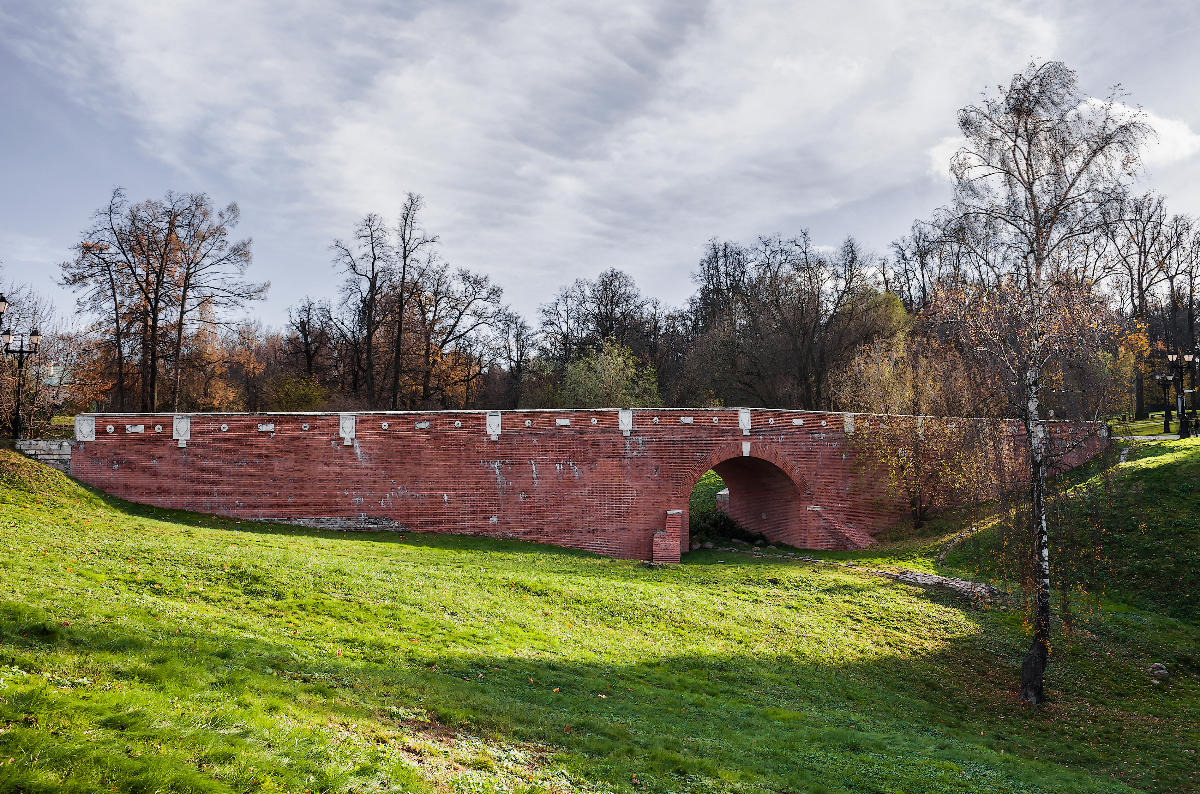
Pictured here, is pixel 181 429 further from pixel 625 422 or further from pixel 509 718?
pixel 509 718

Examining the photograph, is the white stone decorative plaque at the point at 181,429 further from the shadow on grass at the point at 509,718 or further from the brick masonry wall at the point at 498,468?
the shadow on grass at the point at 509,718

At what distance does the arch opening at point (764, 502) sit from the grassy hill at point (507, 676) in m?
6.49

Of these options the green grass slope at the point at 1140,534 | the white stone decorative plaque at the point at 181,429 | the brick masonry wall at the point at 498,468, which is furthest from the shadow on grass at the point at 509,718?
the white stone decorative plaque at the point at 181,429

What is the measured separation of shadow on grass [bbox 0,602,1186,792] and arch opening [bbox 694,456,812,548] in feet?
36.7

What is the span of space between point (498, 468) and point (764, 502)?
10.3 meters

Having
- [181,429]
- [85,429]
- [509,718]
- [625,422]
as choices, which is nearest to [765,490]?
[625,422]

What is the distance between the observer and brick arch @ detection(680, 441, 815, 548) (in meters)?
22.8

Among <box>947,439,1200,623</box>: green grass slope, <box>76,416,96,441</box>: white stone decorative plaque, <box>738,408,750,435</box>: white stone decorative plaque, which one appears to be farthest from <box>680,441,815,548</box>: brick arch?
<box>76,416,96,441</box>: white stone decorative plaque

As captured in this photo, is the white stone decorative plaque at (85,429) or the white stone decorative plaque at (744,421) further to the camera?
the white stone decorative plaque at (744,421)

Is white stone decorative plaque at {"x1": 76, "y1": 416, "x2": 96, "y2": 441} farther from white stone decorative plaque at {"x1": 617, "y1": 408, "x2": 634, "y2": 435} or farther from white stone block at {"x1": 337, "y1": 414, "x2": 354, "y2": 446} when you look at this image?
white stone decorative plaque at {"x1": 617, "y1": 408, "x2": 634, "y2": 435}

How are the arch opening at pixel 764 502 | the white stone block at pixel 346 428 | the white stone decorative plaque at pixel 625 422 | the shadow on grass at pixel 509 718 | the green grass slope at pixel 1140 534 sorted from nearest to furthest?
the shadow on grass at pixel 509 718 → the green grass slope at pixel 1140 534 → the white stone block at pixel 346 428 → the white stone decorative plaque at pixel 625 422 → the arch opening at pixel 764 502

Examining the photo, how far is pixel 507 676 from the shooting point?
944 centimetres

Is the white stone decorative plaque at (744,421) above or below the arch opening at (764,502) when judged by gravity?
above

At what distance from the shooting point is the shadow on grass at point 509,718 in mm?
5211
